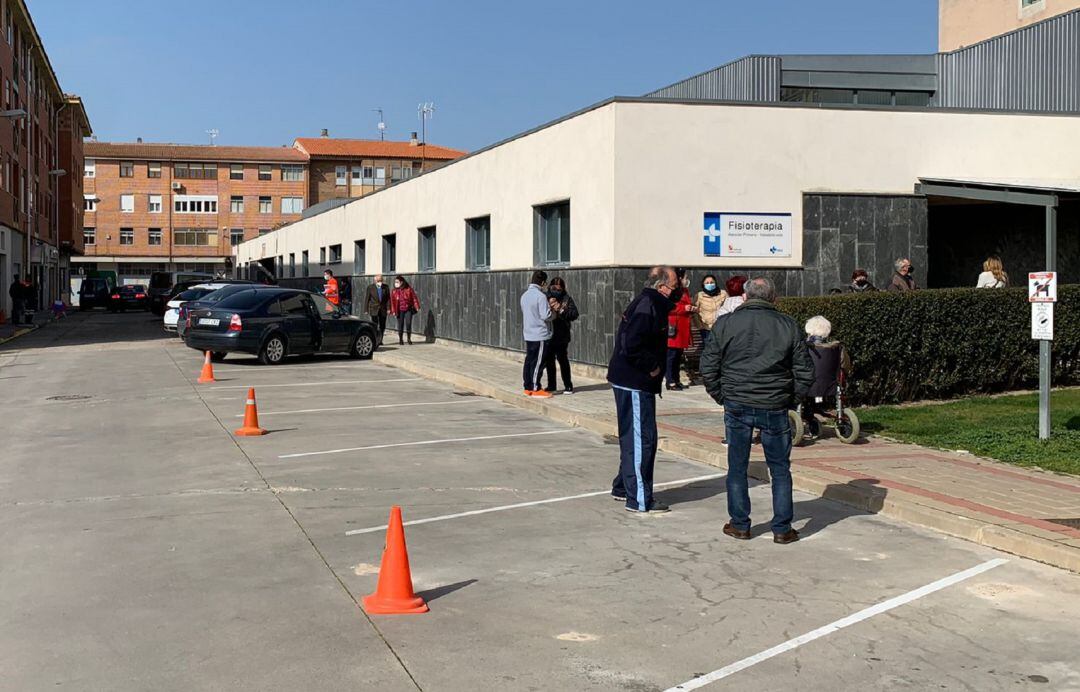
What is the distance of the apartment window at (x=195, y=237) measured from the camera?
92688mm

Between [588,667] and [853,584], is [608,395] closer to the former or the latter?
[853,584]

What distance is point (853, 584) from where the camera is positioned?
20.9 ft

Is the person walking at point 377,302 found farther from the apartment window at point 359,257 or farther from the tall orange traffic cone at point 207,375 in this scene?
the apartment window at point 359,257

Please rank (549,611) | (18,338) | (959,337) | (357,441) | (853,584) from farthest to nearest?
(18,338) → (959,337) → (357,441) → (853,584) → (549,611)

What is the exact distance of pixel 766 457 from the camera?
7.52m

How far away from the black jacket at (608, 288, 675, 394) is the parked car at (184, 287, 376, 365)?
14.2m

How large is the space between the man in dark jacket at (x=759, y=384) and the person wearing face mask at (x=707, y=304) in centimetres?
897

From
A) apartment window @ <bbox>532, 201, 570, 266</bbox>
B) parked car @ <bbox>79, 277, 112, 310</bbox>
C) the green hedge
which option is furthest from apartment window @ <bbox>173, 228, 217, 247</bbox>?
the green hedge

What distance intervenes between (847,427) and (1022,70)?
18489 mm

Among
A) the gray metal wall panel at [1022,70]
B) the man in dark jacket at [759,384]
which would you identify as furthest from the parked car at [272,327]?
the man in dark jacket at [759,384]

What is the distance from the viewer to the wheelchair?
1109 cm

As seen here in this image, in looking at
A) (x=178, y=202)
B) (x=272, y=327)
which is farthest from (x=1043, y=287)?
(x=178, y=202)

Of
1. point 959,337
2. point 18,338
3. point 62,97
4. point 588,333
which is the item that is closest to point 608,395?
point 588,333

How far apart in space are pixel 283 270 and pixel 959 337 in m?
48.4
